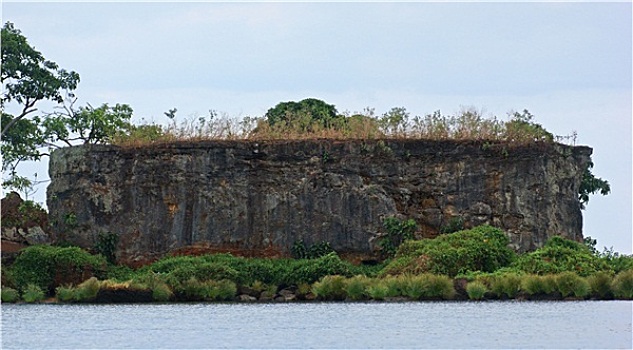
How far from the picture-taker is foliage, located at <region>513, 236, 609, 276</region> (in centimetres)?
4272

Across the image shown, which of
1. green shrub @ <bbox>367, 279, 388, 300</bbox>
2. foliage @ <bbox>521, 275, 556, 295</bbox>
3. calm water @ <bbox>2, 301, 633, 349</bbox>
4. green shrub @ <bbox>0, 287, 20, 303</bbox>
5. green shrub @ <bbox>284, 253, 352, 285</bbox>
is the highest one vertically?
green shrub @ <bbox>284, 253, 352, 285</bbox>

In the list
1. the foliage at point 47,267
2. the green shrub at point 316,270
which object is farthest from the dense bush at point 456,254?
the foliage at point 47,267

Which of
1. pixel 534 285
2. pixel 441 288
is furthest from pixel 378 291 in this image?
pixel 534 285

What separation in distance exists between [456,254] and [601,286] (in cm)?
616

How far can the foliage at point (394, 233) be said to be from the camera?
48.9 meters

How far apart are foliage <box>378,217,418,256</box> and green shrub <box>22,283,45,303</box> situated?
12576mm

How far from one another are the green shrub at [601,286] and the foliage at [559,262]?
2467 mm

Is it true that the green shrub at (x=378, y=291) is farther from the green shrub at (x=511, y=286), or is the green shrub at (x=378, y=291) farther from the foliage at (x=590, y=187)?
the foliage at (x=590, y=187)

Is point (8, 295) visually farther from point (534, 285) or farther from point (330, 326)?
point (534, 285)

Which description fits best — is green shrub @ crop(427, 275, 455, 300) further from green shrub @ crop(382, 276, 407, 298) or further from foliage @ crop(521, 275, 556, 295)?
foliage @ crop(521, 275, 556, 295)

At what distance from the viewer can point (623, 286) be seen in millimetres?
39000

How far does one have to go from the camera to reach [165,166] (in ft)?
166

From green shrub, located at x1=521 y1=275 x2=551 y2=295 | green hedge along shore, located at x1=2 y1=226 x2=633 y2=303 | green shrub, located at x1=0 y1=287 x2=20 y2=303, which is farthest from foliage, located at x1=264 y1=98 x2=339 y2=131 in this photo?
green shrub, located at x1=521 y1=275 x2=551 y2=295

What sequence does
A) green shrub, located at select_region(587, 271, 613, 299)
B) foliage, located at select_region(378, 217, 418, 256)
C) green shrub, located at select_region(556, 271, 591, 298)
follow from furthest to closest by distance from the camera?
foliage, located at select_region(378, 217, 418, 256), green shrub, located at select_region(587, 271, 613, 299), green shrub, located at select_region(556, 271, 591, 298)
